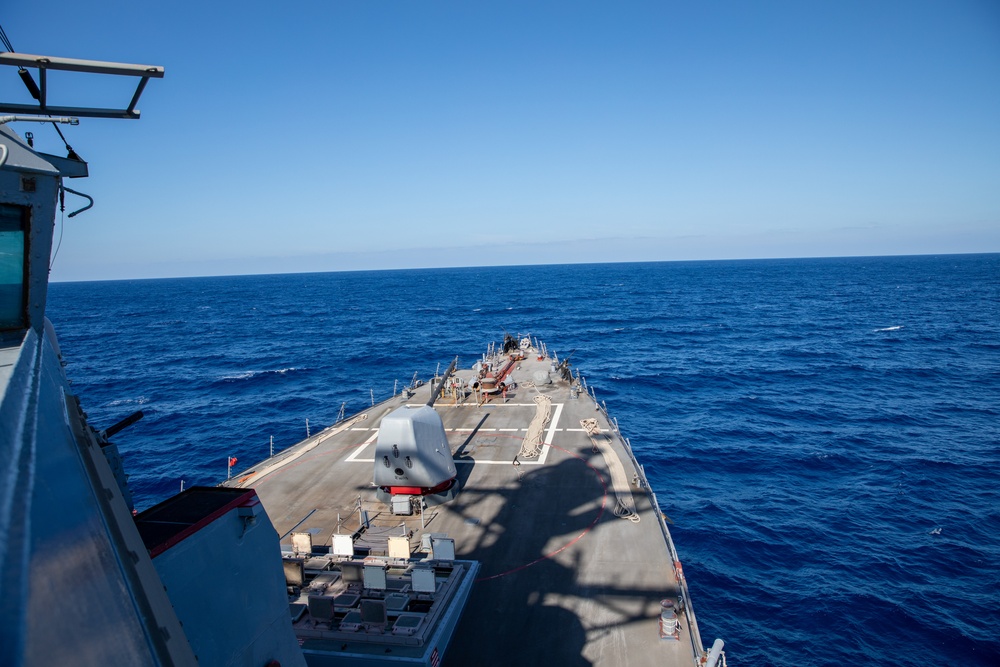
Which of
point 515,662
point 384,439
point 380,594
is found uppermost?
point 384,439

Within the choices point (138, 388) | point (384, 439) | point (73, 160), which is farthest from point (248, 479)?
point (138, 388)

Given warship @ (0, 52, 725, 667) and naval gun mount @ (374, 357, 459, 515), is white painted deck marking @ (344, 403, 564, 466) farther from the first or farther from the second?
naval gun mount @ (374, 357, 459, 515)

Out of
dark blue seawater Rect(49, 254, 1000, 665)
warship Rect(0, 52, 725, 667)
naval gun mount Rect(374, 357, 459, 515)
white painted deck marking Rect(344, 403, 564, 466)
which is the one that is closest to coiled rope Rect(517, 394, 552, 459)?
warship Rect(0, 52, 725, 667)

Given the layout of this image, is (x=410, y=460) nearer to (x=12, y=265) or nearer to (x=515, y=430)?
(x=515, y=430)

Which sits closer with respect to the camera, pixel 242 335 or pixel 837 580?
pixel 837 580

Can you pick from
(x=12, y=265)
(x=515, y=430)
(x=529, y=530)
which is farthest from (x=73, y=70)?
(x=515, y=430)

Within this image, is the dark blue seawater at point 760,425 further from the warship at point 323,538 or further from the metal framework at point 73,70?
the metal framework at point 73,70

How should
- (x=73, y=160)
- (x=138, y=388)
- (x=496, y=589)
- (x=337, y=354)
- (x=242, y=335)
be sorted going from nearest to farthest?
(x=73, y=160), (x=496, y=589), (x=138, y=388), (x=337, y=354), (x=242, y=335)

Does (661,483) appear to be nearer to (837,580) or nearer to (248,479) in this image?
(837,580)

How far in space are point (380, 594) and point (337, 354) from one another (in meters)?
71.8

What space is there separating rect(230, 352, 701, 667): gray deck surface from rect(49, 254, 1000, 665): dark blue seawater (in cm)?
804

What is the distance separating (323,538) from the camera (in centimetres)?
1952

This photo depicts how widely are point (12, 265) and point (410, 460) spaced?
52.0 ft

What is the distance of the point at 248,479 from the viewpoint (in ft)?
82.8
